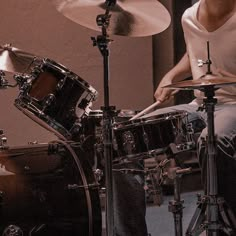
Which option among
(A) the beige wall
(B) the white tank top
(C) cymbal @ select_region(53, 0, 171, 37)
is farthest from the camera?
(A) the beige wall

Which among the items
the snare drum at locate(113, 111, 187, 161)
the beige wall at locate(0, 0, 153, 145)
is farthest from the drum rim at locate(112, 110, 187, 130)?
the beige wall at locate(0, 0, 153, 145)

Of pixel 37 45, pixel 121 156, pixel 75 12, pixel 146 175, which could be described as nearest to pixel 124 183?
pixel 146 175

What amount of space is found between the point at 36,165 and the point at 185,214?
150 centimetres

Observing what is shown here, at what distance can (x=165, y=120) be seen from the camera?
224 centimetres

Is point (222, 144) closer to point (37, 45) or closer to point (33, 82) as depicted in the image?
point (33, 82)

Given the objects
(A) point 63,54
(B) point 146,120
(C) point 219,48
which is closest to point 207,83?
(B) point 146,120

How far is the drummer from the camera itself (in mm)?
2260

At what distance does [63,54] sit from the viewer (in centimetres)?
389

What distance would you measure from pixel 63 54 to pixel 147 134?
5.89 feet

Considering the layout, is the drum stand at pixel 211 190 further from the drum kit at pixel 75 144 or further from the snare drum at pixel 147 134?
the snare drum at pixel 147 134

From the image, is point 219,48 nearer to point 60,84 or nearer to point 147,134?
point 147,134

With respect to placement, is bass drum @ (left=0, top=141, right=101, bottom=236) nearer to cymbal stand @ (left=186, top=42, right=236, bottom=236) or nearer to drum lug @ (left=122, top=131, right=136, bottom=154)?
drum lug @ (left=122, top=131, right=136, bottom=154)

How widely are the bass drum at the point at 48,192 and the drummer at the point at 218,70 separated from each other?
0.43 meters

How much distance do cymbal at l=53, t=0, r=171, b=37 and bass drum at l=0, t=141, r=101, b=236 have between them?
1.64 ft
